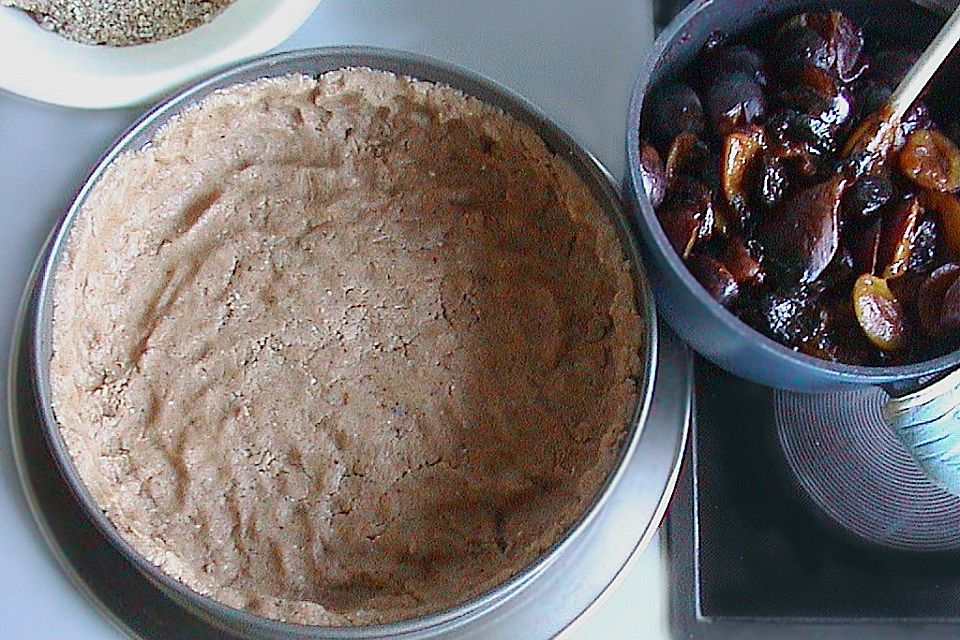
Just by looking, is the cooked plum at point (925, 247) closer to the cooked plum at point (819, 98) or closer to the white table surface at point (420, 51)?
the cooked plum at point (819, 98)

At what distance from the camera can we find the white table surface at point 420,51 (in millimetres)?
798

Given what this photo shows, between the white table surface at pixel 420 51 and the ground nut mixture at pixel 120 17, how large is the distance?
0.06m

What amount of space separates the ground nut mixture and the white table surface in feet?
0.20

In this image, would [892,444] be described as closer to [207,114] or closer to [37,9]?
[207,114]

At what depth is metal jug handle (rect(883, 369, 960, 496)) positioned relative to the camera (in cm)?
71

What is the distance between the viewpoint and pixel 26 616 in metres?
0.79

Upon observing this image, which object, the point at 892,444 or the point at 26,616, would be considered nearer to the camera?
the point at 26,616

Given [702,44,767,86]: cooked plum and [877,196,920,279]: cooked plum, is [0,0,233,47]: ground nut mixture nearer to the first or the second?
[702,44,767,86]: cooked plum

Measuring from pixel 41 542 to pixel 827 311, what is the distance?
1.83 ft

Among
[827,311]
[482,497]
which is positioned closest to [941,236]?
[827,311]

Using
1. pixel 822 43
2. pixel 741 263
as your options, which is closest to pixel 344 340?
pixel 741 263

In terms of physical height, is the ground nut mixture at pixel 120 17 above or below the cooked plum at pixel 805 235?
below

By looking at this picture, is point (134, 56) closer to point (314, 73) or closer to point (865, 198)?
point (314, 73)

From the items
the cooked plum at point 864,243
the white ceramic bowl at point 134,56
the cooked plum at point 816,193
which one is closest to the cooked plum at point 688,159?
the cooked plum at point 816,193
